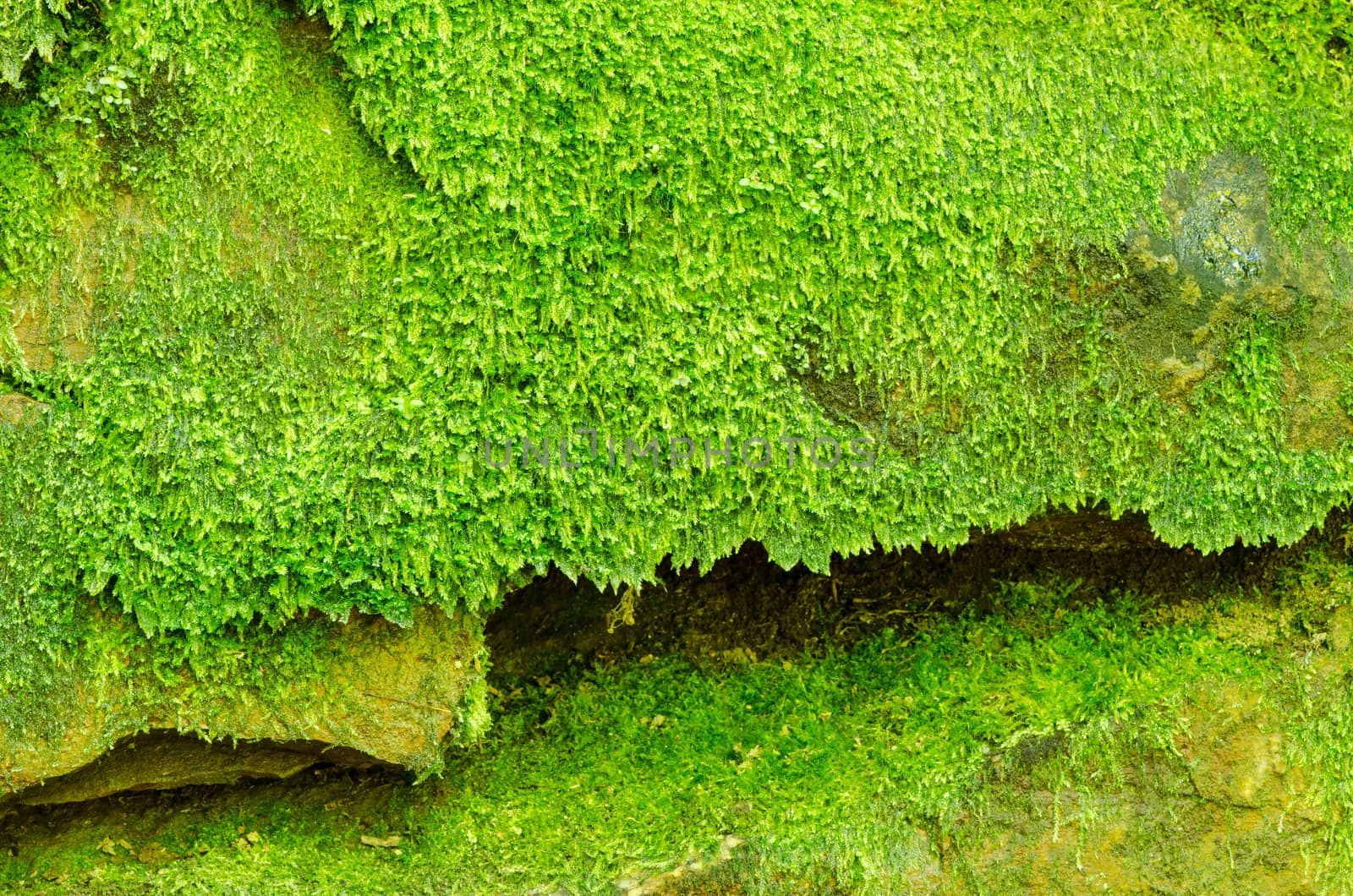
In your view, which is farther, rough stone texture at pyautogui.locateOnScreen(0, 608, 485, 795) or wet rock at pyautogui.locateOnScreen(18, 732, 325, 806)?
wet rock at pyautogui.locateOnScreen(18, 732, 325, 806)

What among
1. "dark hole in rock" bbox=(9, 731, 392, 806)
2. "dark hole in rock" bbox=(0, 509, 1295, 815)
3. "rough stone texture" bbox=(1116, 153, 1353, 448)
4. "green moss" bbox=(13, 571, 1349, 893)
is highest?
"rough stone texture" bbox=(1116, 153, 1353, 448)

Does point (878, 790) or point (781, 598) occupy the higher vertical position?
point (781, 598)

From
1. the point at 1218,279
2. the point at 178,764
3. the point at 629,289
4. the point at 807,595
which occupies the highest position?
the point at 629,289

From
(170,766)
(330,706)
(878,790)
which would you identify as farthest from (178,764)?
(878,790)

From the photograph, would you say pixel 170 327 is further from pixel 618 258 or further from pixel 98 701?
pixel 618 258

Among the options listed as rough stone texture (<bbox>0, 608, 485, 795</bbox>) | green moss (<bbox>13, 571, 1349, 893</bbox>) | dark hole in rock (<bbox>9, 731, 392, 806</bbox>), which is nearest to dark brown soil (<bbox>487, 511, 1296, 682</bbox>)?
green moss (<bbox>13, 571, 1349, 893</bbox>)

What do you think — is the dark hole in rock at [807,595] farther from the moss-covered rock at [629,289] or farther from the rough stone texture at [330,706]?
the rough stone texture at [330,706]

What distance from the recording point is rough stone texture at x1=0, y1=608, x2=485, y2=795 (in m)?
3.04

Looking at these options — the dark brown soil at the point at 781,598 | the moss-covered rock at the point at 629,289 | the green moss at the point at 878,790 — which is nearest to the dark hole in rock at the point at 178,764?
the green moss at the point at 878,790

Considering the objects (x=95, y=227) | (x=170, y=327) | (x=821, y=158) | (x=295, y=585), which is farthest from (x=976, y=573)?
(x=95, y=227)

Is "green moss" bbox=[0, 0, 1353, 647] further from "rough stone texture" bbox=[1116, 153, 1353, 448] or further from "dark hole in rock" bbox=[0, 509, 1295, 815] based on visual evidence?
"dark hole in rock" bbox=[0, 509, 1295, 815]

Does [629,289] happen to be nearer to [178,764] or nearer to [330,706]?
[330,706]

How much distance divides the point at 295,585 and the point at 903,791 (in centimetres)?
207

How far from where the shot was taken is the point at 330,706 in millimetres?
3205
